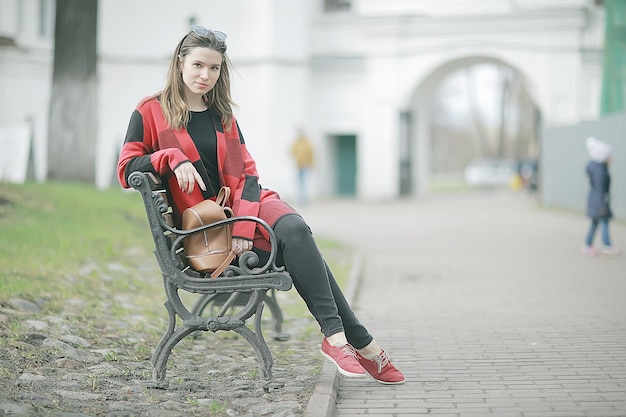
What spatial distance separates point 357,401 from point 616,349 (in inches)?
88.8

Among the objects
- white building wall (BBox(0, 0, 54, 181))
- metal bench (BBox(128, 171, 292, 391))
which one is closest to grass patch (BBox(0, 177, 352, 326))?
metal bench (BBox(128, 171, 292, 391))

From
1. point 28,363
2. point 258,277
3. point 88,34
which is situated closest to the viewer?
point 258,277

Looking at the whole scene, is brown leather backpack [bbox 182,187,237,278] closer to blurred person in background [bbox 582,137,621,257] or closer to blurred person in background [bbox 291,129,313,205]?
blurred person in background [bbox 582,137,621,257]

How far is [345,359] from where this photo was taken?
532 cm

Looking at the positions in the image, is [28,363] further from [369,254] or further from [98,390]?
[369,254]

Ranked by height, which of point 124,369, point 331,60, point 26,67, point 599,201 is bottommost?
point 124,369

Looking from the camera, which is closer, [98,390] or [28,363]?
[98,390]

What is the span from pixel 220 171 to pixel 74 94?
452 inches

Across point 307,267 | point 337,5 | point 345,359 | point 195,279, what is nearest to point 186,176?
point 195,279

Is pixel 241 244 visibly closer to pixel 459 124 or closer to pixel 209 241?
pixel 209 241

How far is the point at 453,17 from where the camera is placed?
30281 mm

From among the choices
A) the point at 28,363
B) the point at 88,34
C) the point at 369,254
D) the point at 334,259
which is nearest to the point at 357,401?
the point at 28,363

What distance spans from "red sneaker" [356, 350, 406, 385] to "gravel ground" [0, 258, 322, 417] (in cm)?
33

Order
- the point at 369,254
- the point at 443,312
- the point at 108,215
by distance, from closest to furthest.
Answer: the point at 443,312, the point at 108,215, the point at 369,254
